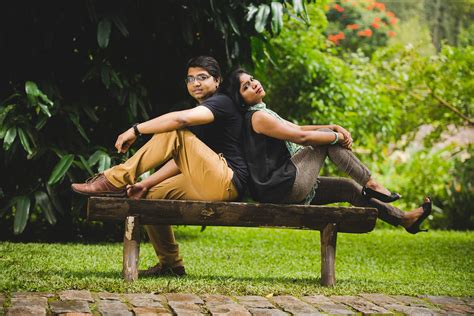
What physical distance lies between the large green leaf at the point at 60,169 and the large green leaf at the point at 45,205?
0.28 m

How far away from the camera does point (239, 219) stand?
4.45 m

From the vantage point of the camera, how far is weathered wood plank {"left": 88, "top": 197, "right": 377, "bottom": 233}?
14.3ft

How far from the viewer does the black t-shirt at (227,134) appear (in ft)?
14.9

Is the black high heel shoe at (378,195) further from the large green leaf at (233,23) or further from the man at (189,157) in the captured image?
the large green leaf at (233,23)

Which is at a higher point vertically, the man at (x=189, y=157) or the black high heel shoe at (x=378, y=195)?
the man at (x=189, y=157)

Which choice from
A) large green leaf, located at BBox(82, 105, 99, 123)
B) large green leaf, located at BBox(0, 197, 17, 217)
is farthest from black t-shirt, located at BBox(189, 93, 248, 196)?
large green leaf, located at BBox(0, 197, 17, 217)

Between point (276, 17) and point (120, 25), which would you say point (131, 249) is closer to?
point (120, 25)

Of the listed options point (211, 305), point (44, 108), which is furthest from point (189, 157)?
point (44, 108)

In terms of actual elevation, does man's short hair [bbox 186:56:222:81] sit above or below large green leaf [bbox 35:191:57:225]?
above

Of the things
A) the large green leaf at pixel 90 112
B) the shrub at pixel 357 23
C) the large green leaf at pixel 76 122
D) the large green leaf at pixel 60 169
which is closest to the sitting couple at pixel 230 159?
the large green leaf at pixel 60 169

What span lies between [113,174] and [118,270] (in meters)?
0.86

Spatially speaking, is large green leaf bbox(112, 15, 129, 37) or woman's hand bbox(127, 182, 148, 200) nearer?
woman's hand bbox(127, 182, 148, 200)

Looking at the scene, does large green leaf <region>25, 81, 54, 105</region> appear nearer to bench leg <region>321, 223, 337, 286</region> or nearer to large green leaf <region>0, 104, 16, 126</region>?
large green leaf <region>0, 104, 16, 126</region>

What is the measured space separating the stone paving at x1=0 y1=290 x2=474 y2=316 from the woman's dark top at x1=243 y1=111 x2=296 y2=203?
0.72m
